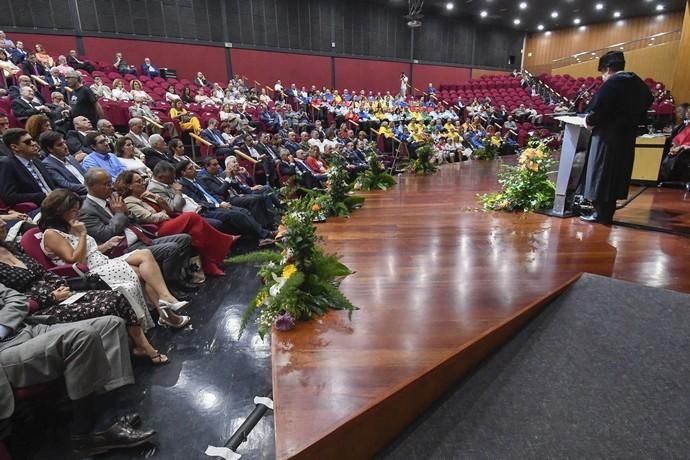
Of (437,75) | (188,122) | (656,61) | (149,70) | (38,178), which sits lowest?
(38,178)

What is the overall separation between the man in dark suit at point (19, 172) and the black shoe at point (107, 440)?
1719mm

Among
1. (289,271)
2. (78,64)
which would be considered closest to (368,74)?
(78,64)

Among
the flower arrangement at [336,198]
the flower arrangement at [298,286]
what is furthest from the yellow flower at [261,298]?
the flower arrangement at [336,198]

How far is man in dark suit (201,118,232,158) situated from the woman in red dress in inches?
103

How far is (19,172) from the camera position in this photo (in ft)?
7.91

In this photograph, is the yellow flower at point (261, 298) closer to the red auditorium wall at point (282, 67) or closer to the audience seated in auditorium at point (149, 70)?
the audience seated in auditorium at point (149, 70)

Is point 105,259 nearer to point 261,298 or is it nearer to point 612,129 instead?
point 261,298

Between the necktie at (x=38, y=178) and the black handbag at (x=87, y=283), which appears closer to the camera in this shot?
the black handbag at (x=87, y=283)

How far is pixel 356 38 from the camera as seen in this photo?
47.3 feet

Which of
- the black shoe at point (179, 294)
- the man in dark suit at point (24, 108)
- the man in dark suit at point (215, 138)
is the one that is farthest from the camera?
the man in dark suit at point (215, 138)

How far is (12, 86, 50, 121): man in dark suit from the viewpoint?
4508mm

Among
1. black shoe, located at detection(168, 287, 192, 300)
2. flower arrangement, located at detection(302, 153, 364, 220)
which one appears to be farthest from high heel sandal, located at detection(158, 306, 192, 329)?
flower arrangement, located at detection(302, 153, 364, 220)

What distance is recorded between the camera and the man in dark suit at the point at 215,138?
542 centimetres

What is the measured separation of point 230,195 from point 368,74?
12.4 m
